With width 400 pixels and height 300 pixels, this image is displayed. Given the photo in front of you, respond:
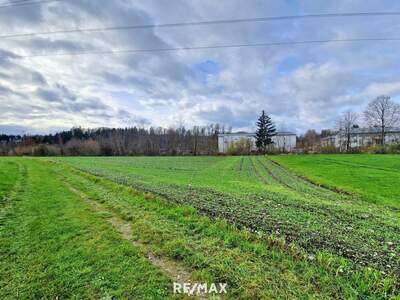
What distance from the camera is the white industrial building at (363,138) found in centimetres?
9325

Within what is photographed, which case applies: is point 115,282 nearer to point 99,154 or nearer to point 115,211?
point 115,211

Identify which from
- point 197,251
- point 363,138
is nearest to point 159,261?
point 197,251

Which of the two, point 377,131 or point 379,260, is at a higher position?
point 377,131

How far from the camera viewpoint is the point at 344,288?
3607 millimetres

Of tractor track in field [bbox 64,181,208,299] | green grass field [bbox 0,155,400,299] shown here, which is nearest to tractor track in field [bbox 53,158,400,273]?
green grass field [bbox 0,155,400,299]

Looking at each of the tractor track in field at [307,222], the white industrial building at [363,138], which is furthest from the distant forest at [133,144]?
the tractor track in field at [307,222]

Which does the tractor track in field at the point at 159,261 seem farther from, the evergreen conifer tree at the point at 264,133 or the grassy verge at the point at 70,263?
the evergreen conifer tree at the point at 264,133

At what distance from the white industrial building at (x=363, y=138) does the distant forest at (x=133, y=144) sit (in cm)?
4999

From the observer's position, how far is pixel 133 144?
362 ft

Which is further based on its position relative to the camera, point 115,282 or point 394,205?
point 394,205

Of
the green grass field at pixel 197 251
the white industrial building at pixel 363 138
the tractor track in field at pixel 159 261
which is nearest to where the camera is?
the green grass field at pixel 197 251

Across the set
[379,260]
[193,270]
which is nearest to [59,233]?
[193,270]

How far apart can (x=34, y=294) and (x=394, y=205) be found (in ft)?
47.1

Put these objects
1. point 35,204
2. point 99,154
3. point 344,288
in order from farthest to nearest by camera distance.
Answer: point 99,154, point 35,204, point 344,288
